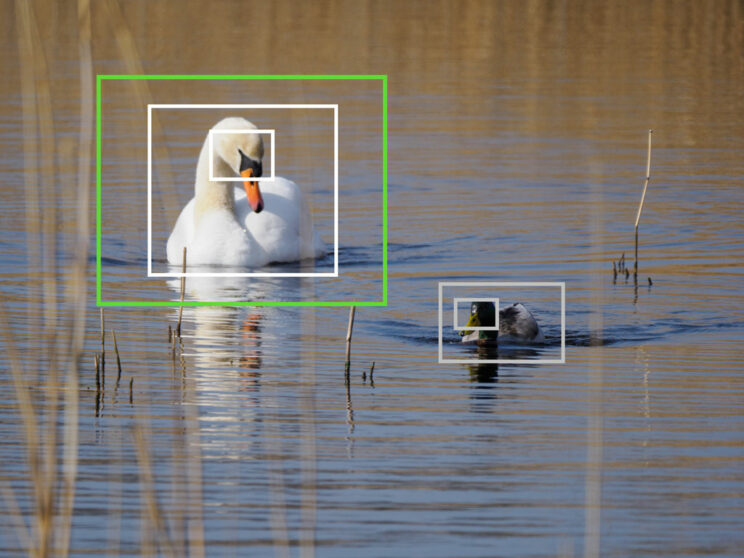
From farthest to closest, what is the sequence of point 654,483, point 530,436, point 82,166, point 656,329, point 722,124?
point 722,124 < point 656,329 < point 530,436 < point 654,483 < point 82,166

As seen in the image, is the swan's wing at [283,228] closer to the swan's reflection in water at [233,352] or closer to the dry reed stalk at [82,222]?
the swan's reflection in water at [233,352]

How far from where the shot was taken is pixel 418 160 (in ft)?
55.8

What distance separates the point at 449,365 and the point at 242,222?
441 centimetres

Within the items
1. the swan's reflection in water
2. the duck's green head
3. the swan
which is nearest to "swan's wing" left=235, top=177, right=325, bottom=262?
the swan

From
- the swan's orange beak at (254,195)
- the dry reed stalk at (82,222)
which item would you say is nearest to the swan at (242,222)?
the swan's orange beak at (254,195)

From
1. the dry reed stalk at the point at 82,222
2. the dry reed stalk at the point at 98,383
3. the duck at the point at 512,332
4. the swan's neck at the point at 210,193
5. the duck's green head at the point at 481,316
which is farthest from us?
the swan's neck at the point at 210,193

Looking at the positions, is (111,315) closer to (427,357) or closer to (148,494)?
(427,357)

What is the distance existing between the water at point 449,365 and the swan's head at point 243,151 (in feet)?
2.84

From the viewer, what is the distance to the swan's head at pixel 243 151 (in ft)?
40.3

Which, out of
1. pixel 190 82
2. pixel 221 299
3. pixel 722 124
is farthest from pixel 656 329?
pixel 190 82

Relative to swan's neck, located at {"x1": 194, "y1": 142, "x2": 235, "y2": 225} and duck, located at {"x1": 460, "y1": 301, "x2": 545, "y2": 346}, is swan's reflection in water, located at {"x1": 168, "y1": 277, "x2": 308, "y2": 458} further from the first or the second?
duck, located at {"x1": 460, "y1": 301, "x2": 545, "y2": 346}

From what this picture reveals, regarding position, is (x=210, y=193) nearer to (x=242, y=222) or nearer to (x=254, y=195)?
(x=242, y=222)

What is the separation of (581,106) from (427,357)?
12342 mm

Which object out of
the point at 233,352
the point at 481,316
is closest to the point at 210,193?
the point at 481,316
